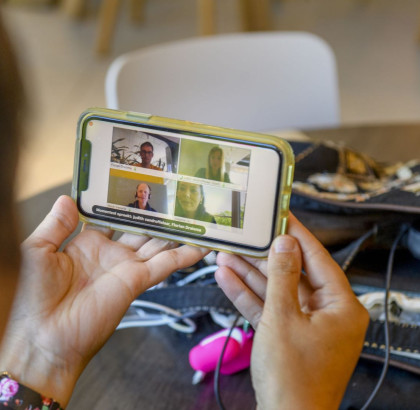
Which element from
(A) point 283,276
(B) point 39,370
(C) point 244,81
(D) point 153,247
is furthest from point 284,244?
(C) point 244,81

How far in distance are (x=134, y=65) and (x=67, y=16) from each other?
2397 mm

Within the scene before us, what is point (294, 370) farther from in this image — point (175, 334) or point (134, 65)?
point (134, 65)

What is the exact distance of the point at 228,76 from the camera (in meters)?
1.13

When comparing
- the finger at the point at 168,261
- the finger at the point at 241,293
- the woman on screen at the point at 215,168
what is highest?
the woman on screen at the point at 215,168

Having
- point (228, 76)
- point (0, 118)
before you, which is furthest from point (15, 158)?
point (228, 76)

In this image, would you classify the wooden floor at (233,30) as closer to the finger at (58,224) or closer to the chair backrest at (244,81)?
the chair backrest at (244,81)

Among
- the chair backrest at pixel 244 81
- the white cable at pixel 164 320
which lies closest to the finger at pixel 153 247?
the white cable at pixel 164 320

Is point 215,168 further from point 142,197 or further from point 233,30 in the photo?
point 233,30

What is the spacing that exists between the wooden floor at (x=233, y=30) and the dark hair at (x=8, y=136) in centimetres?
151

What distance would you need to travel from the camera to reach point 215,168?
1.60ft

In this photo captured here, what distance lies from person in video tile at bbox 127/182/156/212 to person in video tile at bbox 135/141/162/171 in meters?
0.02

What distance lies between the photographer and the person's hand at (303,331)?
0.44 metres

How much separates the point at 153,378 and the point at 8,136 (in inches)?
16.3

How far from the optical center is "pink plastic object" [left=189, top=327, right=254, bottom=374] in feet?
1.85
